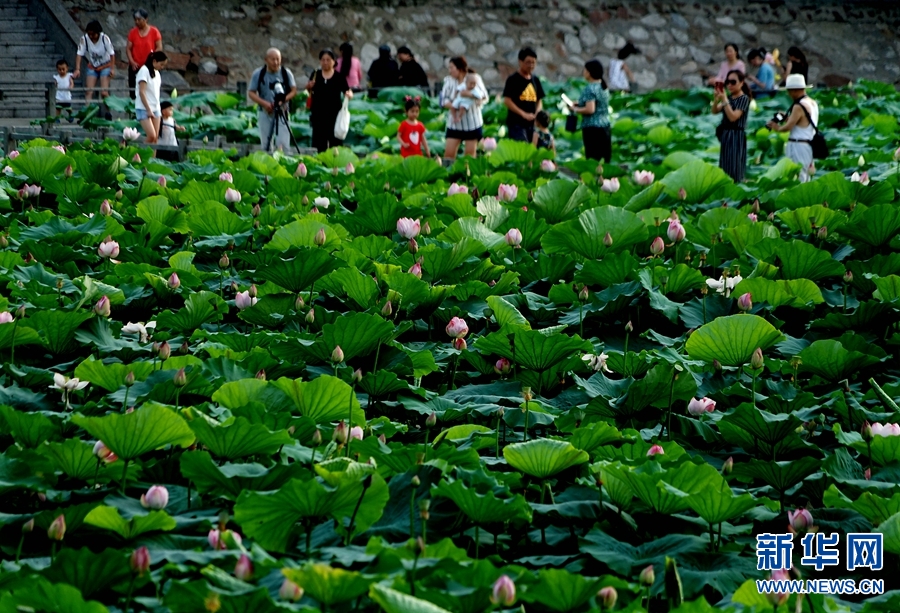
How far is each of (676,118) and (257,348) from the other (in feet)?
31.0

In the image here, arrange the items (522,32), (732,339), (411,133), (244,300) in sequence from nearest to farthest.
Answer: (732,339) → (244,300) → (411,133) → (522,32)

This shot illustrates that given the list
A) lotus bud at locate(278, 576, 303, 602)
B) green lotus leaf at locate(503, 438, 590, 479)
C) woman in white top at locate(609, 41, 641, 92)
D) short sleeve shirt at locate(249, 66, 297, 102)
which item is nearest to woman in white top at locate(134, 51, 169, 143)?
short sleeve shirt at locate(249, 66, 297, 102)

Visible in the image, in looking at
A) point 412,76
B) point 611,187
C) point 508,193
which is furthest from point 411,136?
point 412,76

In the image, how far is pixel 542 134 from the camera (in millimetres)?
9148

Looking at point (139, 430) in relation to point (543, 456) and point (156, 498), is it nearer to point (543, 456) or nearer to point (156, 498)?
point (156, 498)

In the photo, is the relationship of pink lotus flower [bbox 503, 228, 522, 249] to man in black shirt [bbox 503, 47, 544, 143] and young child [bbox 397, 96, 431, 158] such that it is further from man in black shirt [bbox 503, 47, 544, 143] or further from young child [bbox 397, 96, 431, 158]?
man in black shirt [bbox 503, 47, 544, 143]

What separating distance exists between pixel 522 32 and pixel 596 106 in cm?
770

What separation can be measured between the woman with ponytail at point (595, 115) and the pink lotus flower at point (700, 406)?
5608mm

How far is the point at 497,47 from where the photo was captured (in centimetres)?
1541

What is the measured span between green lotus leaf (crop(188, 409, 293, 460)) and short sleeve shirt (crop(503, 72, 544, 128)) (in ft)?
Answer: 20.4

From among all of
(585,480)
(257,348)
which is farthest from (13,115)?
(585,480)

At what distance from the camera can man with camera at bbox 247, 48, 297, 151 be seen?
7.97 meters

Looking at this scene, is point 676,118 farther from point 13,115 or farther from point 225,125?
point 13,115

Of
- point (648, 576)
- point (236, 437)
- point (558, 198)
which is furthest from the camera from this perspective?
point (558, 198)
